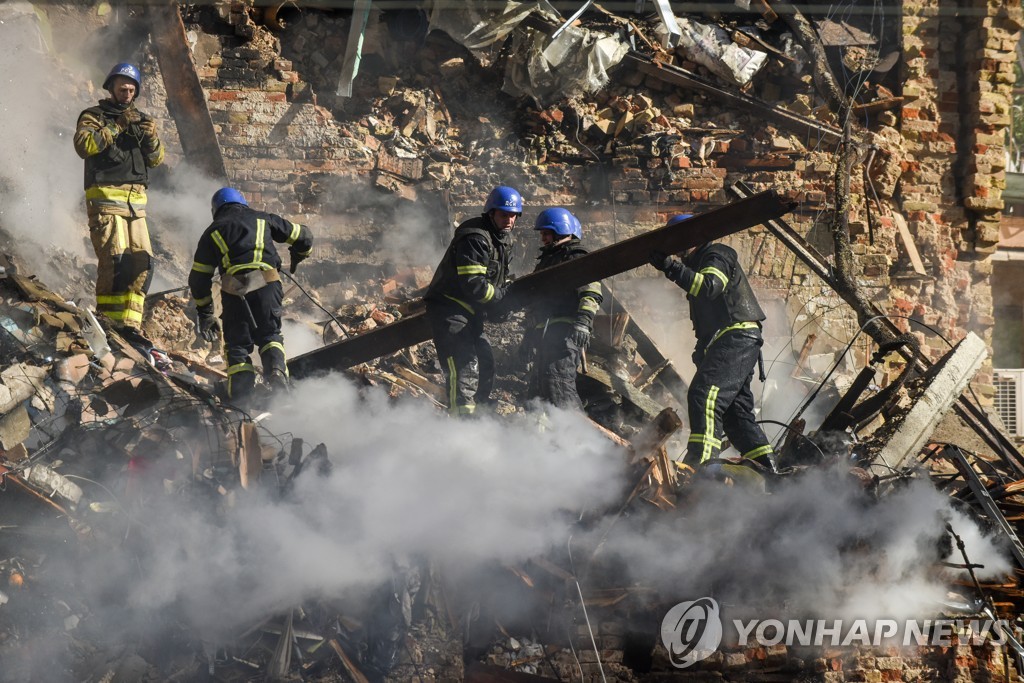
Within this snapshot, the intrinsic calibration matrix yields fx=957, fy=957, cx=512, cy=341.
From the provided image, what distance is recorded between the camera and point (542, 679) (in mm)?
5457

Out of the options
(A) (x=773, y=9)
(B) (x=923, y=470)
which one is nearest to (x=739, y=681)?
(B) (x=923, y=470)

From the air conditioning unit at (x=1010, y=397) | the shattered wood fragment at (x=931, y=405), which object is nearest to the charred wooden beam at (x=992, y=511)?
the shattered wood fragment at (x=931, y=405)

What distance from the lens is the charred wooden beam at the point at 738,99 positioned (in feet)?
29.3

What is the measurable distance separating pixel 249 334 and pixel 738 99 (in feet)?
16.7

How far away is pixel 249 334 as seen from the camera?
21.6ft

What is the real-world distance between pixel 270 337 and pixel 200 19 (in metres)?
3.88

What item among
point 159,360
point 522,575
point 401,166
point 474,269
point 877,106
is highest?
point 877,106

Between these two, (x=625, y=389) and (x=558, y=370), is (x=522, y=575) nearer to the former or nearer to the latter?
(x=558, y=370)

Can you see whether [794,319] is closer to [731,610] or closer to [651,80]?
[651,80]

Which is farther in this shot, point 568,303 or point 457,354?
point 568,303

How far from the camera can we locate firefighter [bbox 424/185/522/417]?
20.3ft

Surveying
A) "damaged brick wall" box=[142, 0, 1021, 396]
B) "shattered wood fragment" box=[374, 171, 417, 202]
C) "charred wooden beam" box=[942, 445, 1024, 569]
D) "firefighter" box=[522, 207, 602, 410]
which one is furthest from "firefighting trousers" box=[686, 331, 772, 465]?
"shattered wood fragment" box=[374, 171, 417, 202]

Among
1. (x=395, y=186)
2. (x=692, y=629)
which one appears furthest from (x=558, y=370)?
(x=395, y=186)

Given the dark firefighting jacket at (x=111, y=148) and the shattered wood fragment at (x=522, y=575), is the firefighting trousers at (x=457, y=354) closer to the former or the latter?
the shattered wood fragment at (x=522, y=575)
